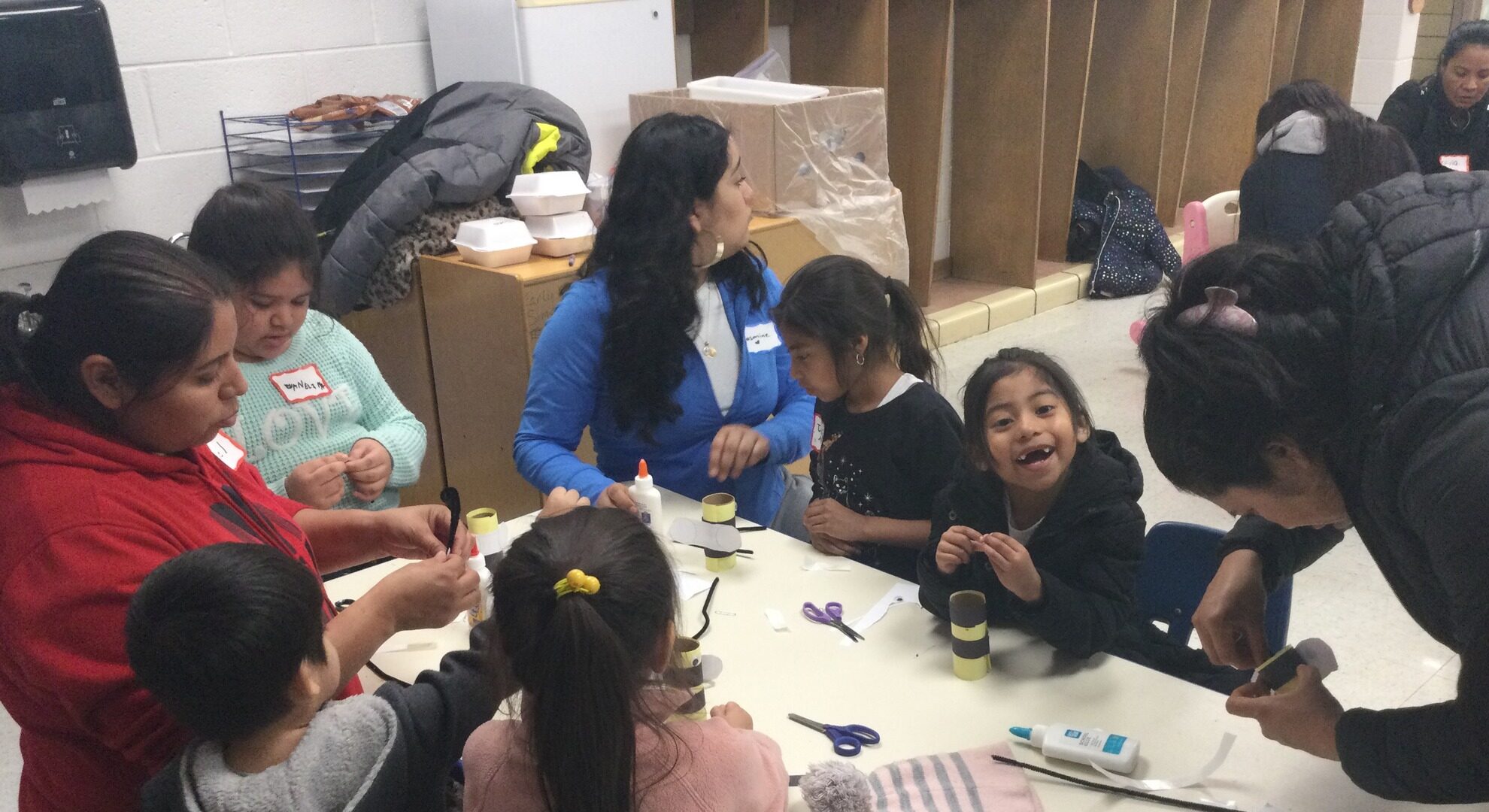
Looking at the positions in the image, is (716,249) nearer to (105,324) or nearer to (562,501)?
(562,501)

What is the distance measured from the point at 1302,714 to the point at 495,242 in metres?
2.17

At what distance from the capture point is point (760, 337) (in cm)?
220

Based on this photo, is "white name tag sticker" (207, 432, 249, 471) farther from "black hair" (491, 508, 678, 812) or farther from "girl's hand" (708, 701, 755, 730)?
"girl's hand" (708, 701, 755, 730)

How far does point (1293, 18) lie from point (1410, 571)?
6.42 m

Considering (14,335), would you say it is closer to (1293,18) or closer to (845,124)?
(845,124)

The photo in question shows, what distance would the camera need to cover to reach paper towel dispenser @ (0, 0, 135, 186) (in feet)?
8.37

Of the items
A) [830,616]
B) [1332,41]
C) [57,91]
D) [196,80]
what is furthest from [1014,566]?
[1332,41]

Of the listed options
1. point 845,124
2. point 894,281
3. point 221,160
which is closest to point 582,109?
point 845,124

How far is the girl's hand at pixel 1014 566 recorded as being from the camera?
4.74 ft

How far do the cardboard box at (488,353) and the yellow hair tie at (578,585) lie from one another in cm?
166

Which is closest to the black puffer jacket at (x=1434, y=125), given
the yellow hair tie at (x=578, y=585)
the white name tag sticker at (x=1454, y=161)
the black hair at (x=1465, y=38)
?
the white name tag sticker at (x=1454, y=161)

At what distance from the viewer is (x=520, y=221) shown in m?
2.90

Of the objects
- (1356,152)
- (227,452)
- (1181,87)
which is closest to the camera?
(227,452)

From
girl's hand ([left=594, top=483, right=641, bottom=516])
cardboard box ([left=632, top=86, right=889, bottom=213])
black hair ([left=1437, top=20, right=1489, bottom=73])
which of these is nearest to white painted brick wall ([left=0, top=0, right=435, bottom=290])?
cardboard box ([left=632, top=86, right=889, bottom=213])
